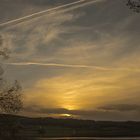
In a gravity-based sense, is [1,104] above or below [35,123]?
below

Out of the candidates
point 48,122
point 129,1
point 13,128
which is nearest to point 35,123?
point 48,122

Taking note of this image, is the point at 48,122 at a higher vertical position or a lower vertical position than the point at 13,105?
higher

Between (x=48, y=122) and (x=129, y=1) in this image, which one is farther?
(x=48, y=122)

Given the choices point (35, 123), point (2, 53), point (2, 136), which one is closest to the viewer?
point (2, 53)

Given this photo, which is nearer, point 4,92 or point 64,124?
point 4,92

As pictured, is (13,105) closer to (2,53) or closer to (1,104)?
(1,104)

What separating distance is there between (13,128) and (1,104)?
394 cm

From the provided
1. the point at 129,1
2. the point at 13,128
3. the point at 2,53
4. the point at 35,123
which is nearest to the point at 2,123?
the point at 13,128

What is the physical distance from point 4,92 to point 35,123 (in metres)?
148

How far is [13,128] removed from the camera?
148 feet

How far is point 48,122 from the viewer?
199375 mm

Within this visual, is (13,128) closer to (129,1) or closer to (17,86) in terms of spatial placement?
(17,86)

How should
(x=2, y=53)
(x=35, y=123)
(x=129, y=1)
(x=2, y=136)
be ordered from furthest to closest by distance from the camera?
(x=35, y=123) < (x=2, y=136) < (x=2, y=53) < (x=129, y=1)

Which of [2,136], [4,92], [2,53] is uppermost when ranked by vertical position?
[2,53]
